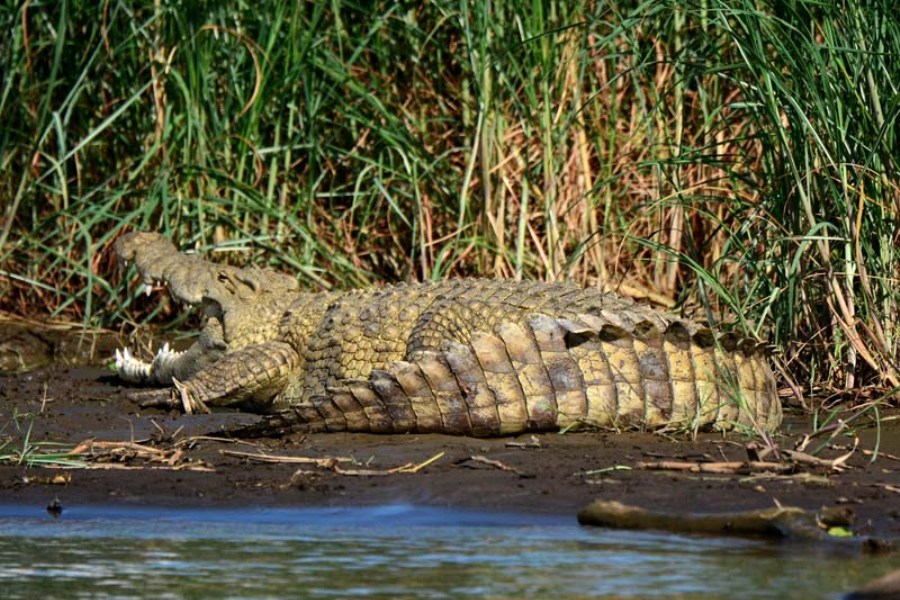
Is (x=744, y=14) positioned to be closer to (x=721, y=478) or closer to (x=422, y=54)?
(x=721, y=478)

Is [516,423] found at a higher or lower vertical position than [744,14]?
lower

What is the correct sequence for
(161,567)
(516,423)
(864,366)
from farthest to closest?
1. (864,366)
2. (516,423)
3. (161,567)

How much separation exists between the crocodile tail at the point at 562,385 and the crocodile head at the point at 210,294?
1676mm

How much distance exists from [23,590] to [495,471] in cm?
163

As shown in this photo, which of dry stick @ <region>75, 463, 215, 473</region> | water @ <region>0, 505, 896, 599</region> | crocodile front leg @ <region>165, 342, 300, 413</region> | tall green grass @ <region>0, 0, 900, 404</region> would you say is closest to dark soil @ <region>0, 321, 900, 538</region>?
dry stick @ <region>75, 463, 215, 473</region>

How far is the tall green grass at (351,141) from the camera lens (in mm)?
7781

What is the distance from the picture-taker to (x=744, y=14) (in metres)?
5.70

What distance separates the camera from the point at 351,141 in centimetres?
869

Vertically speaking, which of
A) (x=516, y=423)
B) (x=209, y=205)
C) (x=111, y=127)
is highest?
(x=111, y=127)

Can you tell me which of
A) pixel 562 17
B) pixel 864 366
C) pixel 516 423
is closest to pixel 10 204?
pixel 562 17

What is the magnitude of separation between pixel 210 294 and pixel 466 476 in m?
2.91

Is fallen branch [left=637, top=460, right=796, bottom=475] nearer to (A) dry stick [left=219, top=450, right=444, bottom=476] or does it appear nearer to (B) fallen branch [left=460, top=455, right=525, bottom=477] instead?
(B) fallen branch [left=460, top=455, right=525, bottom=477]

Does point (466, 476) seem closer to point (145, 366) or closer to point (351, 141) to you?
point (145, 366)

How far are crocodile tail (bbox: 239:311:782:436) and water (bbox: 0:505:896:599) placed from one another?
1.06 meters
